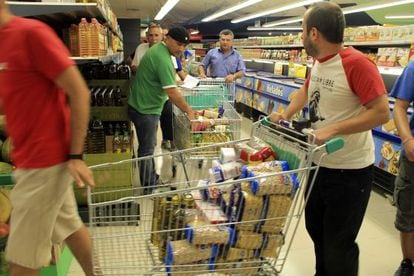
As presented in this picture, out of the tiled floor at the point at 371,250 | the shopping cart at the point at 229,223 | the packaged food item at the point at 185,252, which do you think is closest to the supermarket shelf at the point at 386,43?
the tiled floor at the point at 371,250

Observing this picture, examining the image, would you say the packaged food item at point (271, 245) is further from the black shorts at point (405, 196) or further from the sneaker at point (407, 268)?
the sneaker at point (407, 268)

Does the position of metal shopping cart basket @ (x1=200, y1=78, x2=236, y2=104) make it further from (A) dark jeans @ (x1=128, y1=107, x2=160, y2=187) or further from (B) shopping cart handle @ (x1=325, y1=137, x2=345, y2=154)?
(B) shopping cart handle @ (x1=325, y1=137, x2=345, y2=154)

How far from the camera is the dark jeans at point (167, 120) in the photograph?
211 inches

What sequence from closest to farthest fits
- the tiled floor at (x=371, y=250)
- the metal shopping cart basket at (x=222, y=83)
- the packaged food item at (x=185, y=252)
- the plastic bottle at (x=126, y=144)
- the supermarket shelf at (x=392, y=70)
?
the packaged food item at (x=185, y=252), the tiled floor at (x=371, y=250), the plastic bottle at (x=126, y=144), the supermarket shelf at (x=392, y=70), the metal shopping cart basket at (x=222, y=83)

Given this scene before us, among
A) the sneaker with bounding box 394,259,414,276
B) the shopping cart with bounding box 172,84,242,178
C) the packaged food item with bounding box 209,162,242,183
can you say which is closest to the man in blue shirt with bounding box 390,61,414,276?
the sneaker with bounding box 394,259,414,276

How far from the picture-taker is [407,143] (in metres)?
2.38

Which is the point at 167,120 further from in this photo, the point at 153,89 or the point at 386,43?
the point at 386,43

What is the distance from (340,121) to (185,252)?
95cm

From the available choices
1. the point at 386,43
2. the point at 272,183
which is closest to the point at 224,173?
the point at 272,183

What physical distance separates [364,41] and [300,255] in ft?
12.8

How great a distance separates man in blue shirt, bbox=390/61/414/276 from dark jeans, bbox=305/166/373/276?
544 millimetres

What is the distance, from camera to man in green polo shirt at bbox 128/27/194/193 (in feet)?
11.7

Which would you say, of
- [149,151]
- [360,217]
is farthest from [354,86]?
[149,151]

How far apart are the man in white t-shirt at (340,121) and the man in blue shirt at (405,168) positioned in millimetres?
492
